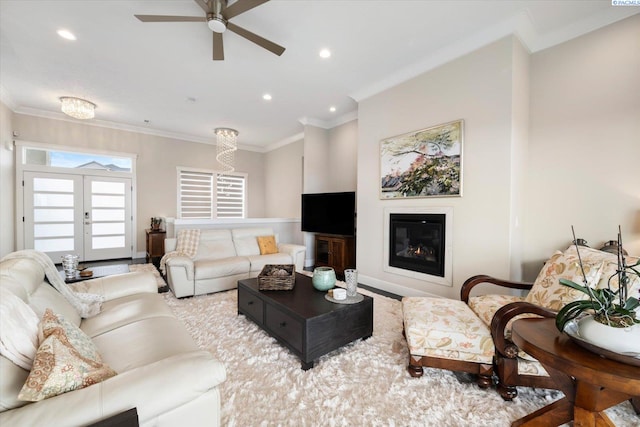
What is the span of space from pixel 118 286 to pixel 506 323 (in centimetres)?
293

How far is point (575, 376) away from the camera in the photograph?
1054 millimetres

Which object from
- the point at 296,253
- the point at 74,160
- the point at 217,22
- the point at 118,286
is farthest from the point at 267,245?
the point at 74,160

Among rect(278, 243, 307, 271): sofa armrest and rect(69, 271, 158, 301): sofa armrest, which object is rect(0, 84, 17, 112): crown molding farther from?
rect(278, 243, 307, 271): sofa armrest

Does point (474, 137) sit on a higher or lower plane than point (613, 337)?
higher

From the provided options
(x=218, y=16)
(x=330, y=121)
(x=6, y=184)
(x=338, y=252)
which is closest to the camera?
(x=218, y=16)

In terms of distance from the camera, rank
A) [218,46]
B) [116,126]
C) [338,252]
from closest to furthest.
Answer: [218,46] → [338,252] → [116,126]

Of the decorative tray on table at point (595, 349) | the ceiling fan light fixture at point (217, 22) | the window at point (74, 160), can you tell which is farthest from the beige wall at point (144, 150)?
the decorative tray on table at point (595, 349)

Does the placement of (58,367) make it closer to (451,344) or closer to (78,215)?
(451,344)

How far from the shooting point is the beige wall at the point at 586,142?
7.90 feet

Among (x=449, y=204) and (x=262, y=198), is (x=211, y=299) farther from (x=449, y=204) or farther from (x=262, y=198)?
(x=262, y=198)

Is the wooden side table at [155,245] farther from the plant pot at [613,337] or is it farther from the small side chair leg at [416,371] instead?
the plant pot at [613,337]

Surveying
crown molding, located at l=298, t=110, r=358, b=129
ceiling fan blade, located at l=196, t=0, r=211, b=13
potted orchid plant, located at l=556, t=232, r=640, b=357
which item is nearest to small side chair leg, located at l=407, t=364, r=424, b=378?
potted orchid plant, located at l=556, t=232, r=640, b=357

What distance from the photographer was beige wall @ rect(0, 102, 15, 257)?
436 centimetres

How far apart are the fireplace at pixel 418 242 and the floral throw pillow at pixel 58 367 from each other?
10.3 feet
